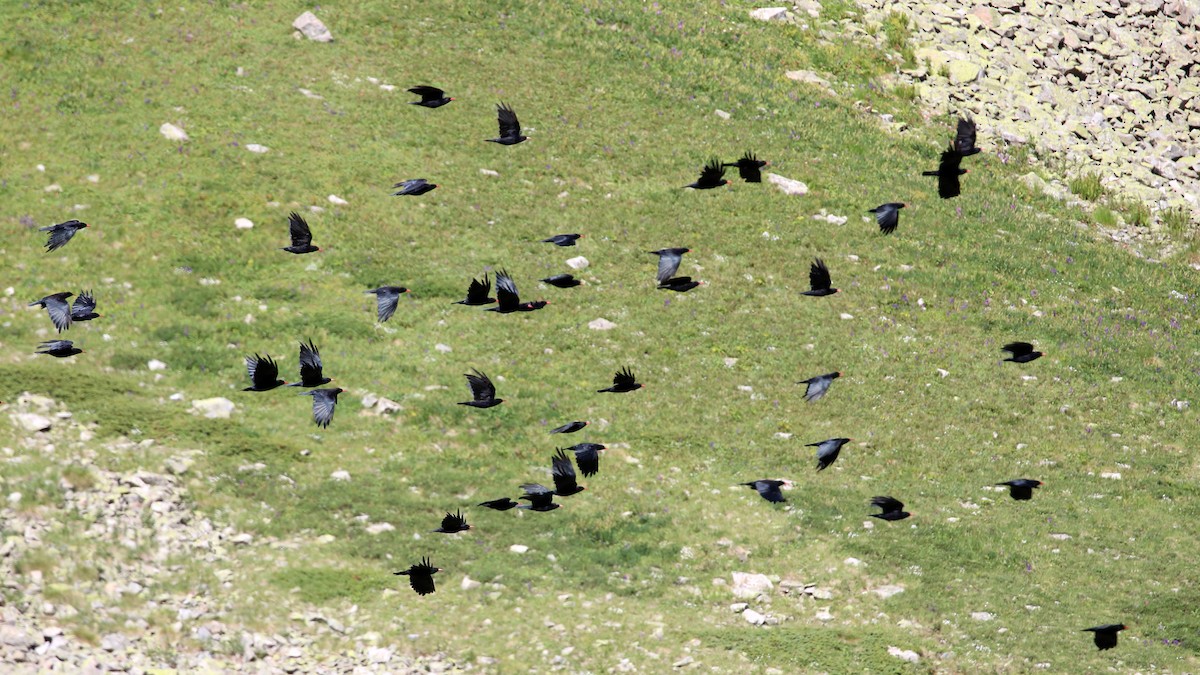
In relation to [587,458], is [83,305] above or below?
below

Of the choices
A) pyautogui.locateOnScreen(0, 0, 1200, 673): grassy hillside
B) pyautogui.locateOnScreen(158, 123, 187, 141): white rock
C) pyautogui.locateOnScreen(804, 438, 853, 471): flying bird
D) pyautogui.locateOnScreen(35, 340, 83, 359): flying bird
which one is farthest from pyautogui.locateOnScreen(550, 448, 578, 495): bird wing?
pyautogui.locateOnScreen(158, 123, 187, 141): white rock

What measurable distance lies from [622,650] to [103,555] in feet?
22.2

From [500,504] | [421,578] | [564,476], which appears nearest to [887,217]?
[564,476]

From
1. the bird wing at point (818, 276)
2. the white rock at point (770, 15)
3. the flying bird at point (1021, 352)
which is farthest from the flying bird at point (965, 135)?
the white rock at point (770, 15)

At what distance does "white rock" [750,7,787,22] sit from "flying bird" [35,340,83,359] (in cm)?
2239

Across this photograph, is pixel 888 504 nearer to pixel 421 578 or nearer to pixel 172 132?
pixel 421 578

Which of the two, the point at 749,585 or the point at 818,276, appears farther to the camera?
the point at 749,585

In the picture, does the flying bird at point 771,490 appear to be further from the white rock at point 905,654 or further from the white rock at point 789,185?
the white rock at point 789,185

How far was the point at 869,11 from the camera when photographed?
37938 millimetres

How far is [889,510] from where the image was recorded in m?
20.1

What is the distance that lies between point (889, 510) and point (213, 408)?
10713 mm

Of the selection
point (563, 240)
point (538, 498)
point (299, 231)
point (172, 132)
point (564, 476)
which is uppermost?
→ point (563, 240)

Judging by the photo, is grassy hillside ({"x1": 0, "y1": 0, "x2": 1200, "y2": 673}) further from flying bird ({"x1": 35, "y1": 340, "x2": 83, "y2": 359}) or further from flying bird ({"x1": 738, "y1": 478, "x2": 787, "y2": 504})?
flying bird ({"x1": 738, "y1": 478, "x2": 787, "y2": 504})

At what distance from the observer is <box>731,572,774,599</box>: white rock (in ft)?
60.6
